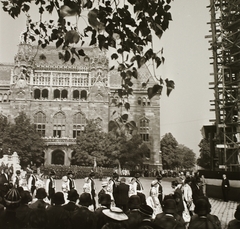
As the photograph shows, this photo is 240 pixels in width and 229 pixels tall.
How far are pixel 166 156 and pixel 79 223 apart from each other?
6758cm

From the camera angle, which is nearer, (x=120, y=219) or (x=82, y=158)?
(x=120, y=219)

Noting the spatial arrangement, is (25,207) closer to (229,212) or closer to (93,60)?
(229,212)

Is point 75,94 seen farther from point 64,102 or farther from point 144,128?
point 144,128

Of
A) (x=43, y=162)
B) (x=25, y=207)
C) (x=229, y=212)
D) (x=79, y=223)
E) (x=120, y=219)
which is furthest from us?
(x=43, y=162)

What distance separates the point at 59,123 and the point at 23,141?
8.91 meters

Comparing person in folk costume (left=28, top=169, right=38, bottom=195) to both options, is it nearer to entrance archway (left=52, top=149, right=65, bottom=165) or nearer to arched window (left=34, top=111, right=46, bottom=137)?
entrance archway (left=52, top=149, right=65, bottom=165)

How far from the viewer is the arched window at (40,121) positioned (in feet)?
186

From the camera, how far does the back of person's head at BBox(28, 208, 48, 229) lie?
4789 mm

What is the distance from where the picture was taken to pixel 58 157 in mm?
56062

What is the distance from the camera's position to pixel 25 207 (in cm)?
646

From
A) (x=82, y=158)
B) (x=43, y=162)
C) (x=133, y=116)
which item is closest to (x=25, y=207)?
(x=82, y=158)

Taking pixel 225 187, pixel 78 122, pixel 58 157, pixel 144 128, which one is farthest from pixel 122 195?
pixel 144 128

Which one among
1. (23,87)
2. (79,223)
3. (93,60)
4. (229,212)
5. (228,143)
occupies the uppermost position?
(93,60)

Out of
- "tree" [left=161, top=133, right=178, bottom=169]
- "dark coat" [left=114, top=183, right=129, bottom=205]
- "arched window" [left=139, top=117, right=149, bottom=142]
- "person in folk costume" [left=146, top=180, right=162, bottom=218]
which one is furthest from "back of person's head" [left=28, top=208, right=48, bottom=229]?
"tree" [left=161, top=133, right=178, bottom=169]
